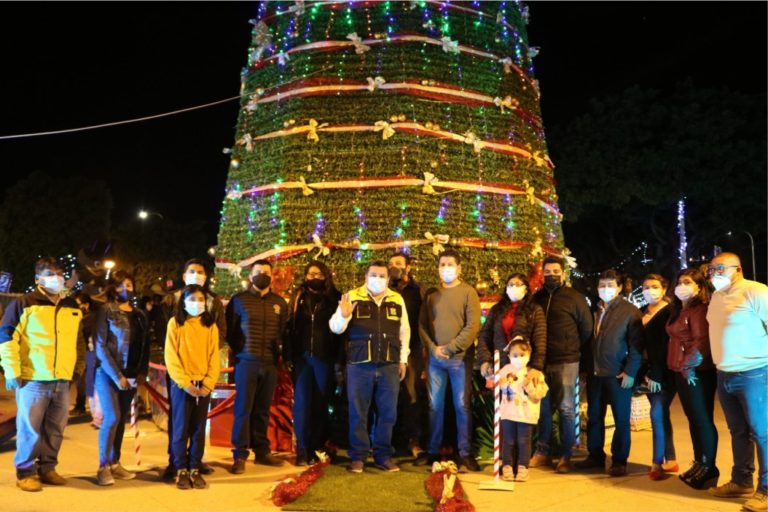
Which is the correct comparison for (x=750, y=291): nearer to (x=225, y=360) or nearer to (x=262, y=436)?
(x=262, y=436)

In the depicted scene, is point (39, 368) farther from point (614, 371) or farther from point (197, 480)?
point (614, 371)

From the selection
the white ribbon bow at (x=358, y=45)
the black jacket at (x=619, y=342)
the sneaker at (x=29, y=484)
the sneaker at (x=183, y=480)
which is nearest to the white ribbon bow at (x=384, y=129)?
the white ribbon bow at (x=358, y=45)

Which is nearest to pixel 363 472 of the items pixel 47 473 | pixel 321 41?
pixel 47 473

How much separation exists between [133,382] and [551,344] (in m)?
3.72

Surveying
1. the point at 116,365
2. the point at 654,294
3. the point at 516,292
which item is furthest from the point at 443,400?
the point at 116,365

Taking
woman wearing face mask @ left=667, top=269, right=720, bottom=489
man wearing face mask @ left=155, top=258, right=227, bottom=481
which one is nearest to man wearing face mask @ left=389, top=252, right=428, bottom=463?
man wearing face mask @ left=155, top=258, right=227, bottom=481

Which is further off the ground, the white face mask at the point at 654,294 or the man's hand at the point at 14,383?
the white face mask at the point at 654,294

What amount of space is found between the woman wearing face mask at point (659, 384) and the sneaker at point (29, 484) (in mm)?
5067

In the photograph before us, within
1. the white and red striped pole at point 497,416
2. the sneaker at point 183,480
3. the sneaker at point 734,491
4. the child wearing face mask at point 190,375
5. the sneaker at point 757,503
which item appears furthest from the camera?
the white and red striped pole at point 497,416

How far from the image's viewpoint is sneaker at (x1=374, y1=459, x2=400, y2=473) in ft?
20.5

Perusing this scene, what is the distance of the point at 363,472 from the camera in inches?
244

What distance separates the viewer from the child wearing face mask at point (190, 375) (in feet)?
19.0

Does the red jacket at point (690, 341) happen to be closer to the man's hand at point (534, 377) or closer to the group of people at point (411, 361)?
the group of people at point (411, 361)

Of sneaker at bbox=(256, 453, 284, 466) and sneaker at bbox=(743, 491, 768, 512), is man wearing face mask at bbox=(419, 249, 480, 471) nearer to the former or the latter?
sneaker at bbox=(256, 453, 284, 466)
